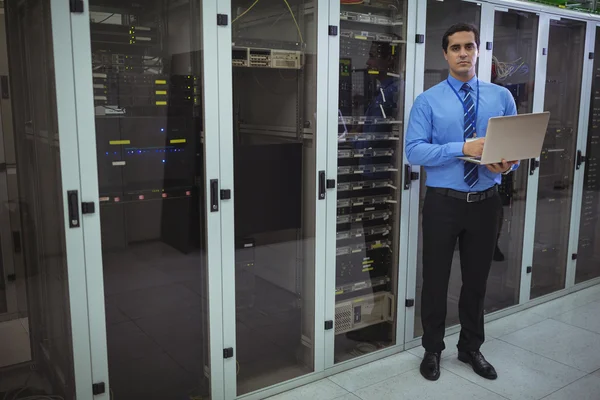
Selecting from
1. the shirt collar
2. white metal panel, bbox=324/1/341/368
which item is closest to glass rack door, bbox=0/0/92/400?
white metal panel, bbox=324/1/341/368

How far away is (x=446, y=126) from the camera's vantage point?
282 cm

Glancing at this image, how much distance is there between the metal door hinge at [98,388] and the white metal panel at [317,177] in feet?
3.64

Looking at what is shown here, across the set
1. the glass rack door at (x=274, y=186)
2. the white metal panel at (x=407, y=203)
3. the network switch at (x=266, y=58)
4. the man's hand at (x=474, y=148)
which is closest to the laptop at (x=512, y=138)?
the man's hand at (x=474, y=148)

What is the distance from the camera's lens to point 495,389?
2889mm

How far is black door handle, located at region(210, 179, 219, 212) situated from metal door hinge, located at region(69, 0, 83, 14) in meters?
0.86

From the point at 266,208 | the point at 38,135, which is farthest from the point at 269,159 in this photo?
the point at 38,135

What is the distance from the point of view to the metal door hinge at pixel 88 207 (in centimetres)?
217

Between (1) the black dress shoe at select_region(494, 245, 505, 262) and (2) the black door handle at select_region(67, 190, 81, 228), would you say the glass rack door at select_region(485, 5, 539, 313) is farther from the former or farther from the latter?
(2) the black door handle at select_region(67, 190, 81, 228)

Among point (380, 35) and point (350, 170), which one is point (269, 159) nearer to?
point (350, 170)

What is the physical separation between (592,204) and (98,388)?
13.4 feet

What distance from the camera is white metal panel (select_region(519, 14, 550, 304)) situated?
12.4ft

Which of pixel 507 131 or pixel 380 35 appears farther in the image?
pixel 380 35

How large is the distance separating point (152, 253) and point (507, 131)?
1723mm

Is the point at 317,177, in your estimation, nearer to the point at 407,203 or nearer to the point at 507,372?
the point at 407,203
